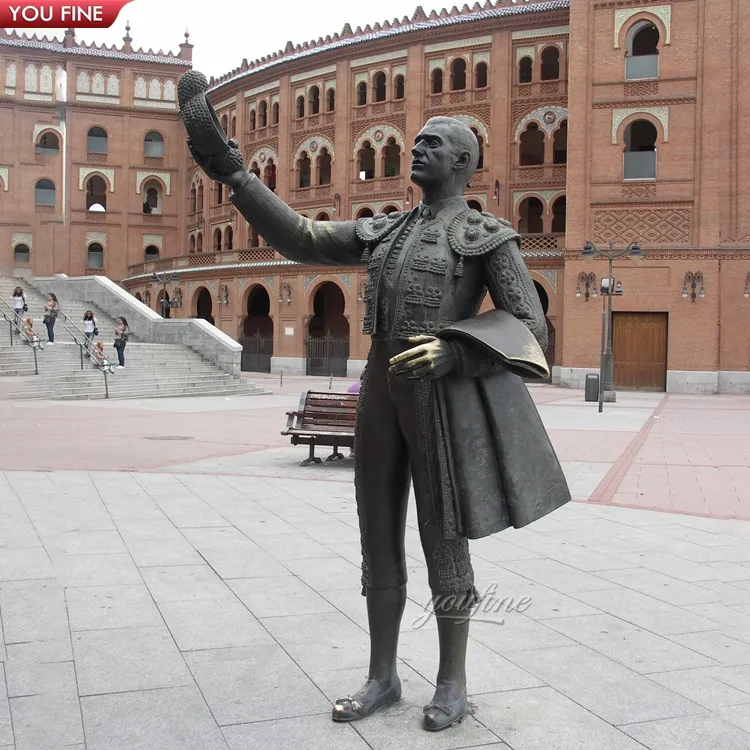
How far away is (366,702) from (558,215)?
37.4 m

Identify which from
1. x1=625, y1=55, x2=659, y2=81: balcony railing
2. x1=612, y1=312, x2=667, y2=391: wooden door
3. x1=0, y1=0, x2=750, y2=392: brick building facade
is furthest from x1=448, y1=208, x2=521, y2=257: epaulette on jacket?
x1=625, y1=55, x2=659, y2=81: balcony railing

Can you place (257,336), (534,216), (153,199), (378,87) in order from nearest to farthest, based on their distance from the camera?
1. (378,87)
2. (534,216)
3. (257,336)
4. (153,199)

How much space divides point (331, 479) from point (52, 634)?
549cm

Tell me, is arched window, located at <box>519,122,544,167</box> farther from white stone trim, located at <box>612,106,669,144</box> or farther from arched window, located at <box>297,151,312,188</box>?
arched window, located at <box>297,151,312,188</box>

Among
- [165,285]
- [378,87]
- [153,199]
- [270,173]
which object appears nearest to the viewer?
[378,87]

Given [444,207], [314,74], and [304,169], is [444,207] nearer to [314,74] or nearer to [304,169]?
[314,74]

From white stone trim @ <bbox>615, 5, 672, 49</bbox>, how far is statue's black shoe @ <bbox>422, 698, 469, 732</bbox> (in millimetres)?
33166

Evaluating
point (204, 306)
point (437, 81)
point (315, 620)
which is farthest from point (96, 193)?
point (315, 620)

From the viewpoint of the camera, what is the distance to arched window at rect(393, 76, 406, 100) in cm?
3919

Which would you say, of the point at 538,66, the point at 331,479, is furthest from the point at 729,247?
the point at 331,479

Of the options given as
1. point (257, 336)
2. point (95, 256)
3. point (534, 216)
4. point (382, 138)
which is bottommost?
point (257, 336)

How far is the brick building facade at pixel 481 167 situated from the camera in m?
31.1

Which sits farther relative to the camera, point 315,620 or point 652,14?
point 652,14

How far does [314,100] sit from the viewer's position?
42.6m
